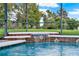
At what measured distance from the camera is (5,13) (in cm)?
884

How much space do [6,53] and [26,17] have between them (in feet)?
10.0

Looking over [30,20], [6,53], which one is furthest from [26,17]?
[6,53]

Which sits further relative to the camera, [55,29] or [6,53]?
[55,29]

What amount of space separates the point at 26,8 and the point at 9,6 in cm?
83

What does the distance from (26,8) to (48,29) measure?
138cm

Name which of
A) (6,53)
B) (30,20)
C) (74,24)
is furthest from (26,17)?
(6,53)

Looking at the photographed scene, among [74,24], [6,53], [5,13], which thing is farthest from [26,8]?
[6,53]

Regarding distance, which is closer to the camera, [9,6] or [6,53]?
[6,53]

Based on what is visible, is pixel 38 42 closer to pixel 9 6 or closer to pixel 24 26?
pixel 24 26

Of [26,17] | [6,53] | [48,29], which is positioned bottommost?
[6,53]

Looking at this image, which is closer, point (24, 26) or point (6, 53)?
point (6, 53)

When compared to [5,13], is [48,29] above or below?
below

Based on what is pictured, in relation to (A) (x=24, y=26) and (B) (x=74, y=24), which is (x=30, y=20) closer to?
(A) (x=24, y=26)

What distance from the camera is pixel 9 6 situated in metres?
8.71
